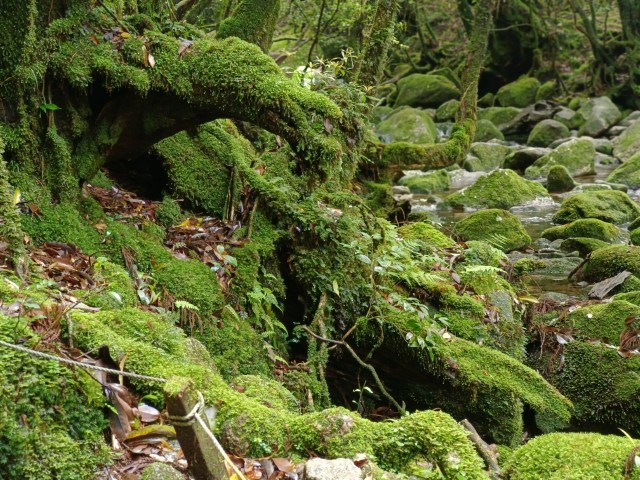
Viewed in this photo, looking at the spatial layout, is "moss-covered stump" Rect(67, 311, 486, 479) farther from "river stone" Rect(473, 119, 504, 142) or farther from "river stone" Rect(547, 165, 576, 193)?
"river stone" Rect(473, 119, 504, 142)

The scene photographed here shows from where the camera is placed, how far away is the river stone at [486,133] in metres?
24.5

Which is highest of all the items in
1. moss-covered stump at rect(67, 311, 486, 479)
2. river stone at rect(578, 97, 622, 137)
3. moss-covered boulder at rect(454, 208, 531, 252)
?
river stone at rect(578, 97, 622, 137)

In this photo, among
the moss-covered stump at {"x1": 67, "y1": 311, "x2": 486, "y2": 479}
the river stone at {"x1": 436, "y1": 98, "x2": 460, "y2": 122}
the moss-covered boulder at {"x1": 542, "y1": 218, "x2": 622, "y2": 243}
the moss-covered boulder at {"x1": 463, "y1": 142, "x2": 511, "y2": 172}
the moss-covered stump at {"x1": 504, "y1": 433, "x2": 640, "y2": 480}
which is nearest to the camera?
the moss-covered stump at {"x1": 67, "y1": 311, "x2": 486, "y2": 479}

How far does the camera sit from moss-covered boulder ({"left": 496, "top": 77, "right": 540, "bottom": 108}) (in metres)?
28.3

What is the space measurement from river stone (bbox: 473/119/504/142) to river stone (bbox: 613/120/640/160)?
4018mm

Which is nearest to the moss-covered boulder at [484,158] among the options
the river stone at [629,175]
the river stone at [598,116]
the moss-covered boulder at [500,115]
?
the river stone at [629,175]

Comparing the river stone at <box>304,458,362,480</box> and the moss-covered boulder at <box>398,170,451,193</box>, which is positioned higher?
the river stone at <box>304,458,362,480</box>

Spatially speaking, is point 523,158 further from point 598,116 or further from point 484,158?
point 598,116

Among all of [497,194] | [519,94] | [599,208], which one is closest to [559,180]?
[497,194]

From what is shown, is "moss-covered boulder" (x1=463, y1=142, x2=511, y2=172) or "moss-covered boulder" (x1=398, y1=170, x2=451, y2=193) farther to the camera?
"moss-covered boulder" (x1=463, y1=142, x2=511, y2=172)

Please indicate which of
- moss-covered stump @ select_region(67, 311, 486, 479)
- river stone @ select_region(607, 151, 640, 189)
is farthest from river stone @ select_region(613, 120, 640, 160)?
moss-covered stump @ select_region(67, 311, 486, 479)

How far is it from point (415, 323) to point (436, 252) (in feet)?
7.40

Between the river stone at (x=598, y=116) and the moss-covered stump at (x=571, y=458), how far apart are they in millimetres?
22295

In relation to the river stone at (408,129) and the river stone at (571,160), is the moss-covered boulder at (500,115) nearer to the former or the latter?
the river stone at (408,129)
